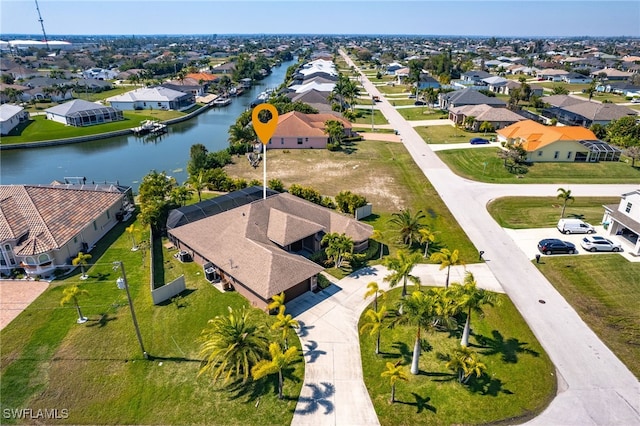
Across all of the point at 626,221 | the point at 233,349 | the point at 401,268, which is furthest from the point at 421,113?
the point at 233,349

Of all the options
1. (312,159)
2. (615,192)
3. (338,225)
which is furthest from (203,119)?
(615,192)

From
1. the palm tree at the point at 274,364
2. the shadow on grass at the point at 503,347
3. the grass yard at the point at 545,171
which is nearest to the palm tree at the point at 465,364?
the shadow on grass at the point at 503,347

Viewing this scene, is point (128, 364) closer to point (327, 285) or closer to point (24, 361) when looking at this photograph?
point (24, 361)

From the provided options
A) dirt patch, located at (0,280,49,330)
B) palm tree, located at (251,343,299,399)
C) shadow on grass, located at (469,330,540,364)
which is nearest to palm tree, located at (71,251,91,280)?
dirt patch, located at (0,280,49,330)

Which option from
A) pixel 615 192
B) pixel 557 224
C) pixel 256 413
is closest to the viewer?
pixel 256 413

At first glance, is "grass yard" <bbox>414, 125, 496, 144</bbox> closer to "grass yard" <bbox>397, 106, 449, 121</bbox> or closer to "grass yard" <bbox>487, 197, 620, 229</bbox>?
"grass yard" <bbox>397, 106, 449, 121</bbox>

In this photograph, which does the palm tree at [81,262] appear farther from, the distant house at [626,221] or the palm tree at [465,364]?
the distant house at [626,221]
